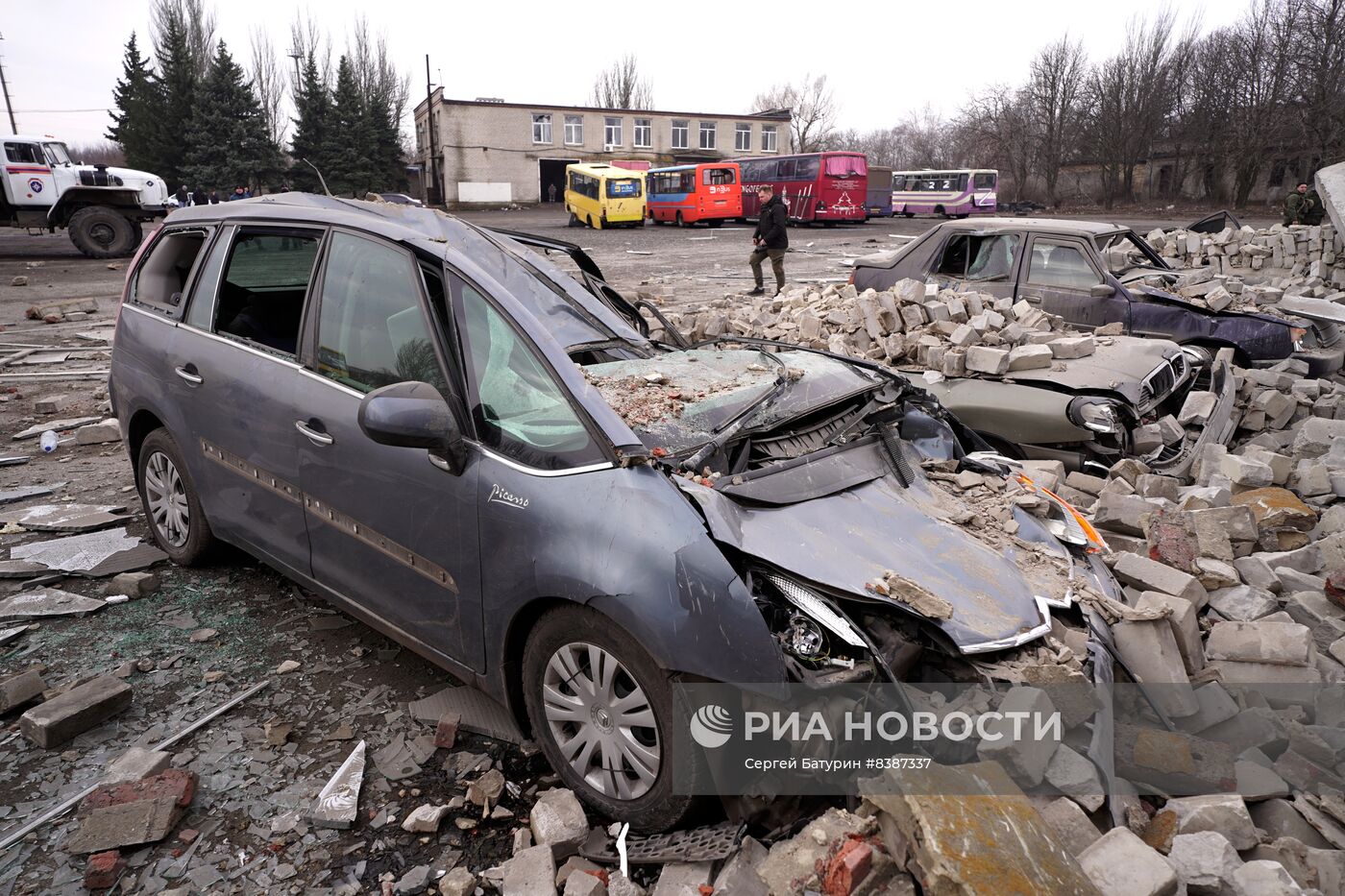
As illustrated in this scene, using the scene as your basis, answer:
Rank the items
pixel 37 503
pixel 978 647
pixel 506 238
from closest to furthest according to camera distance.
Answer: pixel 978 647 → pixel 506 238 → pixel 37 503

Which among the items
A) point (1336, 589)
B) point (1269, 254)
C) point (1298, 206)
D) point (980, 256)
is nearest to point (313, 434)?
point (1336, 589)

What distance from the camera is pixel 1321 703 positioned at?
9.59 ft

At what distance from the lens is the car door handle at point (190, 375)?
375 cm

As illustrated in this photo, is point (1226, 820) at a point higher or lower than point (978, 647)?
lower

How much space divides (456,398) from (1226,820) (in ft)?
8.49

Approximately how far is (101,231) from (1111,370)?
23172mm

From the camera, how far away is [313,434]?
3148 mm

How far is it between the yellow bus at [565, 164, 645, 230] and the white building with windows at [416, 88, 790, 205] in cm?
1547

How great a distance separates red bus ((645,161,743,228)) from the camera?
34281 mm

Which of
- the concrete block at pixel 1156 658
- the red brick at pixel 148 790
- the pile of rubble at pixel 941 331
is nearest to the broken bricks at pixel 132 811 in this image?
the red brick at pixel 148 790

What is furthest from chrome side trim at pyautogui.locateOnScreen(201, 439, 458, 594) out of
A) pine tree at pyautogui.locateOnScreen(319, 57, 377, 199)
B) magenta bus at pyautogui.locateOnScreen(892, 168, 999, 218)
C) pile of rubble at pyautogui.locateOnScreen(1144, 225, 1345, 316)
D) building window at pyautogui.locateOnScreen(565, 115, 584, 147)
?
building window at pyautogui.locateOnScreen(565, 115, 584, 147)

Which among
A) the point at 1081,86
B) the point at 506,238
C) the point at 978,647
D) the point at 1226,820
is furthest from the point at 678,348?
the point at 1081,86

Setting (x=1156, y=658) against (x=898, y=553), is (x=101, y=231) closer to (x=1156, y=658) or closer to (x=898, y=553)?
(x=898, y=553)

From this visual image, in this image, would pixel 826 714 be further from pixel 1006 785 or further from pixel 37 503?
pixel 37 503
